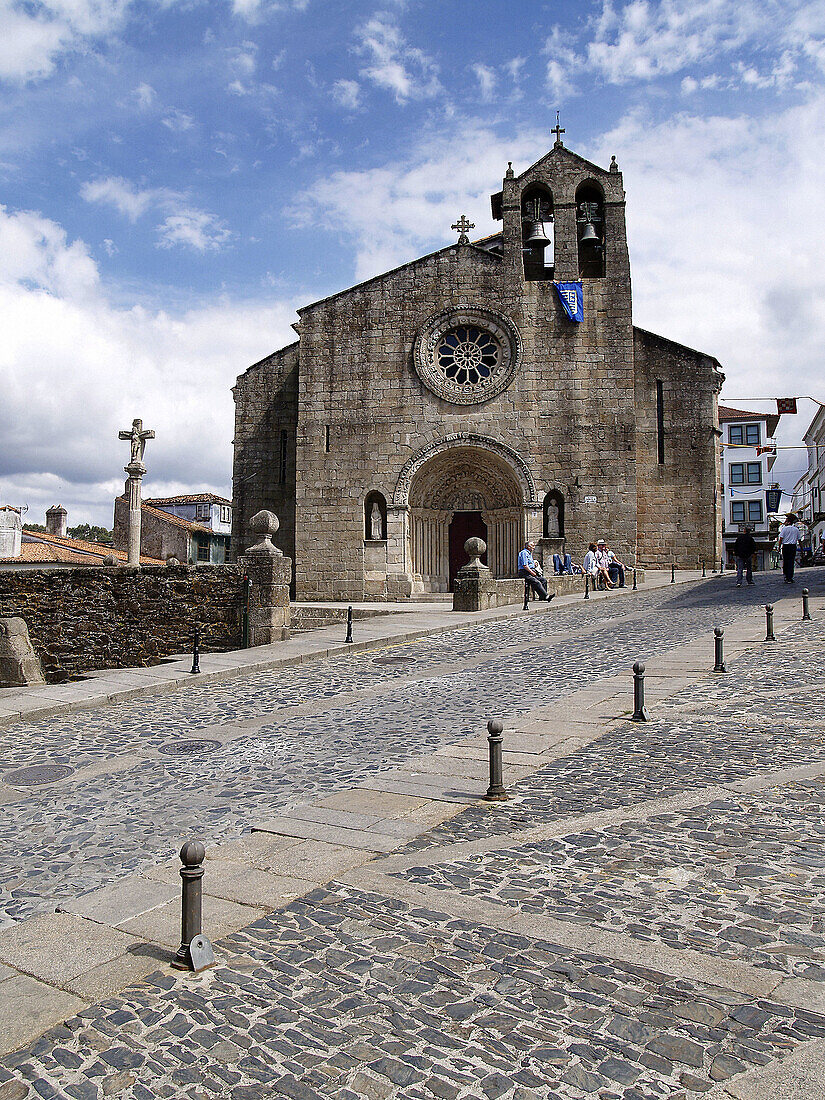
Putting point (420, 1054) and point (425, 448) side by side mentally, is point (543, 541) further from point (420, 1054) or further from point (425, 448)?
point (420, 1054)

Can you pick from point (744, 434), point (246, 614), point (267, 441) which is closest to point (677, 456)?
point (267, 441)

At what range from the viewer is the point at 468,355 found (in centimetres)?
2552

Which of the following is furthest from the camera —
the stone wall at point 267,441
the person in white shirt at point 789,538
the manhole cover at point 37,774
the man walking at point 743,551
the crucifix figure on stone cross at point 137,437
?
the stone wall at point 267,441

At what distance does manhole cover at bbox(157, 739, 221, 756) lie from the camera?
7570 mm

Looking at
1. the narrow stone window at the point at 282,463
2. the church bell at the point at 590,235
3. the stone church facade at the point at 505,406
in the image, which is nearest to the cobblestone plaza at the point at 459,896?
the stone church facade at the point at 505,406

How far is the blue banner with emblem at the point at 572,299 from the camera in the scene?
2459 cm

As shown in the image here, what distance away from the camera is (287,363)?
27.9 metres

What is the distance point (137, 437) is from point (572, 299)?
45.2 ft

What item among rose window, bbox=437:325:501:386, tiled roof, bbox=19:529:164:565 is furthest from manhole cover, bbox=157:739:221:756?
tiled roof, bbox=19:529:164:565

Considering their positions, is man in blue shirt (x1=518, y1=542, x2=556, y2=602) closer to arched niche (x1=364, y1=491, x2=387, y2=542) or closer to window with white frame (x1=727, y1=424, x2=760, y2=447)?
arched niche (x1=364, y1=491, x2=387, y2=542)

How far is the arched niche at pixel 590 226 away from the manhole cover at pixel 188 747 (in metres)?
21.8

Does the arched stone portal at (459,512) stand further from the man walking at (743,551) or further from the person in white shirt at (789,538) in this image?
the person in white shirt at (789,538)

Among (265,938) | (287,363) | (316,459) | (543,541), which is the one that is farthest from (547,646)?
(287,363)

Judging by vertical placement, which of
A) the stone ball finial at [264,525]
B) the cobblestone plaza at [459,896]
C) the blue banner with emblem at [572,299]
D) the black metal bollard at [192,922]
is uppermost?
the blue banner with emblem at [572,299]
